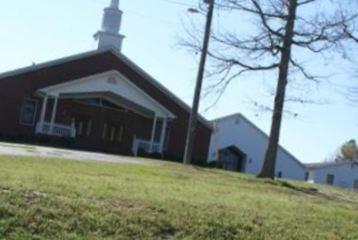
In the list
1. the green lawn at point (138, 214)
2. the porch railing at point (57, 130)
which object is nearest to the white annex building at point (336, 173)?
the porch railing at point (57, 130)

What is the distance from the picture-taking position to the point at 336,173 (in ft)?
257

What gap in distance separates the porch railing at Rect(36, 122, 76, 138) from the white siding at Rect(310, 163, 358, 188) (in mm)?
36169

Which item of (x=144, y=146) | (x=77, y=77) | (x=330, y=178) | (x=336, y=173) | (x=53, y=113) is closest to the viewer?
(x=53, y=113)

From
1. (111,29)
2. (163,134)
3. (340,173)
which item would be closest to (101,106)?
(163,134)

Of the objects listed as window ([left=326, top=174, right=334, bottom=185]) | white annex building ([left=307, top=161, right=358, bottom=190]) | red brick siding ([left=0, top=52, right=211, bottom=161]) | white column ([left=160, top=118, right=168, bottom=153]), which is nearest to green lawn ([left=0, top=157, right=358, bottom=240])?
red brick siding ([left=0, top=52, right=211, bottom=161])

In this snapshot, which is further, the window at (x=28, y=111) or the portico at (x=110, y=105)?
the window at (x=28, y=111)

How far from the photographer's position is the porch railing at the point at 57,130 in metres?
45.3

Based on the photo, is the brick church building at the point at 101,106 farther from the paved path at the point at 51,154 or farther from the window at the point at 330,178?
the window at the point at 330,178

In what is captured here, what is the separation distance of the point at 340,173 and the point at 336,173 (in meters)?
0.51

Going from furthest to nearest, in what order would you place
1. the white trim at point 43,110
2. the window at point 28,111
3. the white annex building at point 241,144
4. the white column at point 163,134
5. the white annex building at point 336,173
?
the white annex building at point 336,173 < the white annex building at point 241,144 < the white column at point 163,134 < the window at point 28,111 < the white trim at point 43,110

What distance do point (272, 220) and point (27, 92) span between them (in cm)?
3487

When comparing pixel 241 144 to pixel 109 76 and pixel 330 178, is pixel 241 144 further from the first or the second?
pixel 330 178

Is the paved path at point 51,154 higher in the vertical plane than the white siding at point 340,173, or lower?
lower

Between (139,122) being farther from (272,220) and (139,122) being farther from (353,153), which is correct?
(353,153)
